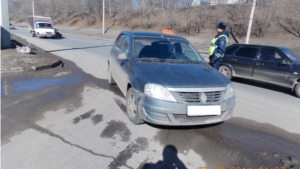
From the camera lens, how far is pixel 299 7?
2608 centimetres

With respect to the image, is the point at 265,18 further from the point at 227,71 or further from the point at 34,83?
the point at 34,83

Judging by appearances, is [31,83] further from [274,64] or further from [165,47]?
[274,64]

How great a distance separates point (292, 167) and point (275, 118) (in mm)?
1901

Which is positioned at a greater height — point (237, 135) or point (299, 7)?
point (299, 7)

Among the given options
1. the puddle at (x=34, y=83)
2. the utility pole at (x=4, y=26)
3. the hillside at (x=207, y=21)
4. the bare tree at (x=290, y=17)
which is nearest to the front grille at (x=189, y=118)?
the puddle at (x=34, y=83)

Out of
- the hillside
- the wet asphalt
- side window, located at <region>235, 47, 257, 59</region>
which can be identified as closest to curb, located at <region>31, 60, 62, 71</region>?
the wet asphalt

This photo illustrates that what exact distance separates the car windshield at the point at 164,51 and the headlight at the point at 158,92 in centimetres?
104

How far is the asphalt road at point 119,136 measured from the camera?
9.81ft

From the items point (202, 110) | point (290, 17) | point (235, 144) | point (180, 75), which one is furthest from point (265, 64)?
point (290, 17)

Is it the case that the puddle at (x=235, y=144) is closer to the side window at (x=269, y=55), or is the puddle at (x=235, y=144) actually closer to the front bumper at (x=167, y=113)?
the front bumper at (x=167, y=113)

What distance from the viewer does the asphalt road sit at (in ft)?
9.81

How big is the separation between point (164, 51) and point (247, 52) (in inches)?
173

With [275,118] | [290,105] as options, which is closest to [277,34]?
[290,105]

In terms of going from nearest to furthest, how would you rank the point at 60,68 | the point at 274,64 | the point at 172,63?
the point at 172,63 → the point at 274,64 → the point at 60,68
